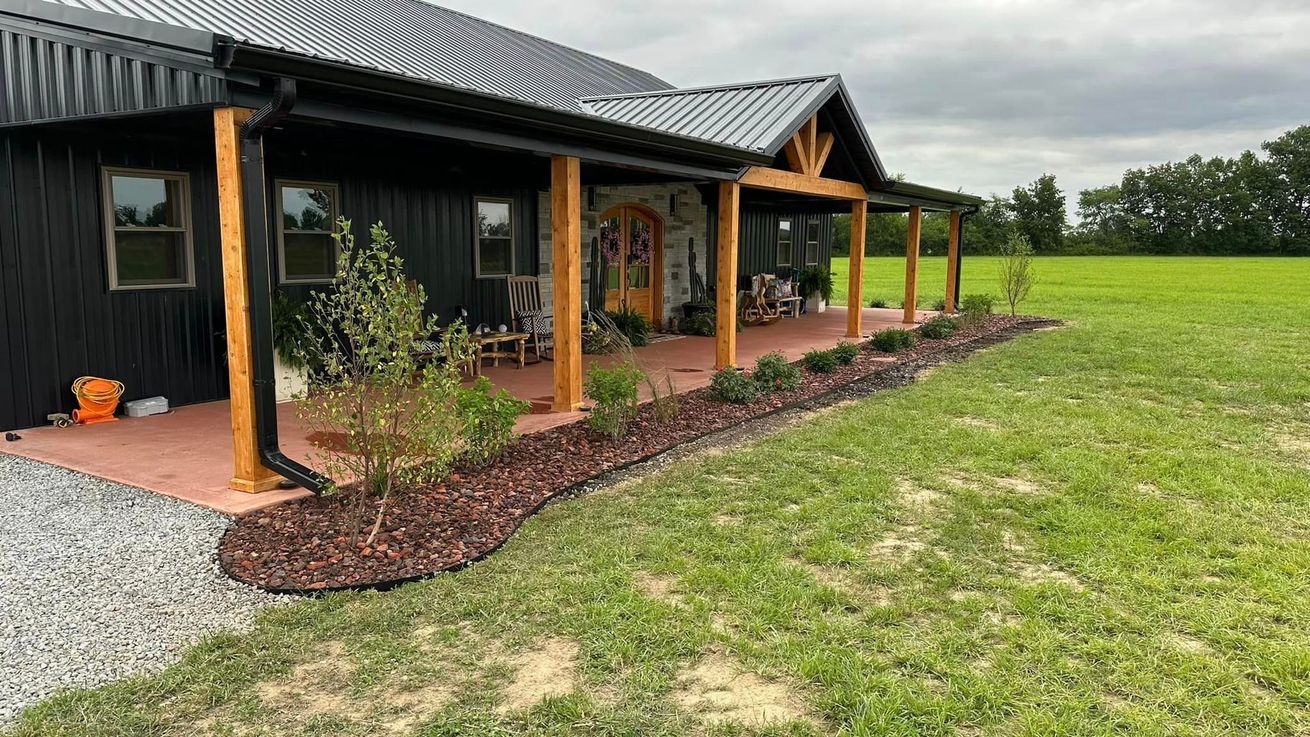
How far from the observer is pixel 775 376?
27.8 feet

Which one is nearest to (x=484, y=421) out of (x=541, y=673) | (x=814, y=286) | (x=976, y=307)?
(x=541, y=673)

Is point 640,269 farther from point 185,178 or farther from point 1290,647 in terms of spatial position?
point 1290,647

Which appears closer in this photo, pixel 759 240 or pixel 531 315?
Answer: pixel 531 315

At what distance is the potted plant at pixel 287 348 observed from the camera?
7.13 m

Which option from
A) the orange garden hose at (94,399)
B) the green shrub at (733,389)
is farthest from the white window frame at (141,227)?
the green shrub at (733,389)

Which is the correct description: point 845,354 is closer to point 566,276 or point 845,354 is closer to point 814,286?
point 566,276

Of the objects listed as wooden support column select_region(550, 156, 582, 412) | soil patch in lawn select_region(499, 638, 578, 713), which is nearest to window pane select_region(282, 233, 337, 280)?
wooden support column select_region(550, 156, 582, 412)

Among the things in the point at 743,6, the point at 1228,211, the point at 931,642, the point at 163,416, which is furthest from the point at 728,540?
the point at 1228,211

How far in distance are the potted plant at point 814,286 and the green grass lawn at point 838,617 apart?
11434 millimetres

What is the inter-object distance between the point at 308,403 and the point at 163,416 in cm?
323

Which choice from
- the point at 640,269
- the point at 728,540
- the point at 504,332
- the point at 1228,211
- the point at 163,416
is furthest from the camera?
the point at 1228,211

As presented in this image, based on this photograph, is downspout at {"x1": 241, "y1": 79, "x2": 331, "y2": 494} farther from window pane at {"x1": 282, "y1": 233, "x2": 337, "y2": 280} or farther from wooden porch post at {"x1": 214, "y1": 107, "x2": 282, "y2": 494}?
window pane at {"x1": 282, "y1": 233, "x2": 337, "y2": 280}

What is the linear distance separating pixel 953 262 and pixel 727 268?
9.22 m

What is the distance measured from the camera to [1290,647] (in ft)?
10.2
